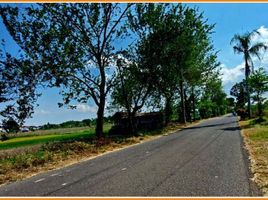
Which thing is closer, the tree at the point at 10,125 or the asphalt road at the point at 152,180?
the asphalt road at the point at 152,180

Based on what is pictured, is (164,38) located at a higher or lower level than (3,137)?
higher

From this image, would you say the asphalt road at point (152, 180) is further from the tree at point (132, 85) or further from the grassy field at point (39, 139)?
the tree at point (132, 85)

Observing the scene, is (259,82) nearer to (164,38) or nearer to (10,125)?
(164,38)

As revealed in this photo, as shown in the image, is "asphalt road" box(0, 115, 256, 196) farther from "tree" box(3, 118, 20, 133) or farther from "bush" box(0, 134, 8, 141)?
"tree" box(3, 118, 20, 133)

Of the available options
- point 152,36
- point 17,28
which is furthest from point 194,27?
point 17,28

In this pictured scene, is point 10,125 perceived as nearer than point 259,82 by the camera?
Yes

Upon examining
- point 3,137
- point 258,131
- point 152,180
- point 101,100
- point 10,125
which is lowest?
point 152,180

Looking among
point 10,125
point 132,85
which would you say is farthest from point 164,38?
point 10,125

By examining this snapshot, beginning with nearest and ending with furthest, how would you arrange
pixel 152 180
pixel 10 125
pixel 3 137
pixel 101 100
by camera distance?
pixel 152 180
pixel 3 137
pixel 10 125
pixel 101 100

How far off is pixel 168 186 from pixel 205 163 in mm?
3970

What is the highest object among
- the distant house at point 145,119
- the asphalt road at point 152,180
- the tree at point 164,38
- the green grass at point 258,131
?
the tree at point 164,38

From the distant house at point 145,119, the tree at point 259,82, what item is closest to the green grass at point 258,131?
the tree at point 259,82

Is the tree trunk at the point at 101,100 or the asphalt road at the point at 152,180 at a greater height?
the tree trunk at the point at 101,100

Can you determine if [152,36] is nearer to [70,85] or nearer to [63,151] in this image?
[70,85]
